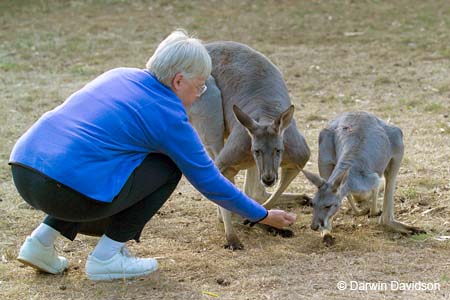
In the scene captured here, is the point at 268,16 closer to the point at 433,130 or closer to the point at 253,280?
the point at 433,130

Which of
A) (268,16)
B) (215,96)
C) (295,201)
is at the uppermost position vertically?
(215,96)

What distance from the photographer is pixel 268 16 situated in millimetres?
11430

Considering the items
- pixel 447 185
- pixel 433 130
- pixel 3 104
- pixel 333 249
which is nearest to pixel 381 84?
pixel 433 130

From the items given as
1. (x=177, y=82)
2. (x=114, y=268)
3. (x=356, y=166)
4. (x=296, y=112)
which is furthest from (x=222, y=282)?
(x=296, y=112)

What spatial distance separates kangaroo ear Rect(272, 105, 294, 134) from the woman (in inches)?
32.6

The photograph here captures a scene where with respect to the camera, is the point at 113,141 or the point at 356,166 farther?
the point at 356,166

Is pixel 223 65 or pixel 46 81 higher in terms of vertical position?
pixel 223 65

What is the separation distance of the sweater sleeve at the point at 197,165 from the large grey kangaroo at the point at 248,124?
74 centimetres

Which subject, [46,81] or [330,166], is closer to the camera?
[330,166]

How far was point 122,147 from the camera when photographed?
338cm

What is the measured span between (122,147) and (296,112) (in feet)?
12.1

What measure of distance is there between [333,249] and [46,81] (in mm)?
4914

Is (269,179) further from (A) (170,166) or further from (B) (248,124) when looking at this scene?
(A) (170,166)

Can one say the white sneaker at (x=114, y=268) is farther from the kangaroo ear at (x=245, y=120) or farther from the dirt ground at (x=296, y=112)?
the kangaroo ear at (x=245, y=120)
